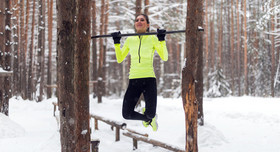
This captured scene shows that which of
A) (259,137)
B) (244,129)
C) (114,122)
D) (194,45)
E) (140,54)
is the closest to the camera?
(140,54)

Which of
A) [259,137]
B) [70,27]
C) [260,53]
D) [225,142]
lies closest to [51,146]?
[70,27]

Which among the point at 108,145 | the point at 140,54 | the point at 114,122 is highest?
the point at 140,54

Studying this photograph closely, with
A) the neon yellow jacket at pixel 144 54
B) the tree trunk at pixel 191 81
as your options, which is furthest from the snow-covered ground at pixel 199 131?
the neon yellow jacket at pixel 144 54

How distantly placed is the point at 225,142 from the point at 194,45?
15.5 feet

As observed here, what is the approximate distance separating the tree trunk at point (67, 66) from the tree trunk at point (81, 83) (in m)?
0.08

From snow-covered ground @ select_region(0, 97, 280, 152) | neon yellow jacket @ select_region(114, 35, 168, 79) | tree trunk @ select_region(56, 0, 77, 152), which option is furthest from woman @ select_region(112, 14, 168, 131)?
snow-covered ground @ select_region(0, 97, 280, 152)

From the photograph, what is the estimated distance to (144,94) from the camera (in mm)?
4090

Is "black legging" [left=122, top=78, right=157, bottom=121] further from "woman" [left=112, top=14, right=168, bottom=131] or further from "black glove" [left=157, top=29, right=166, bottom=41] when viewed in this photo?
"black glove" [left=157, top=29, right=166, bottom=41]

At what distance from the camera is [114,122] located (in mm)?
8203

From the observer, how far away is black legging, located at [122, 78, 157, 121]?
4039mm

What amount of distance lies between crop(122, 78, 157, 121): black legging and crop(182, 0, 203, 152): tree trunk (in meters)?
0.82

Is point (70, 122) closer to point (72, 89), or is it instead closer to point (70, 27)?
point (72, 89)

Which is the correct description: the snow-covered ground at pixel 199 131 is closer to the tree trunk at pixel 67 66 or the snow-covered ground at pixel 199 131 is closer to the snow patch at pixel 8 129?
the snow patch at pixel 8 129

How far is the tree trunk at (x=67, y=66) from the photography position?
Result: 4.23 metres
